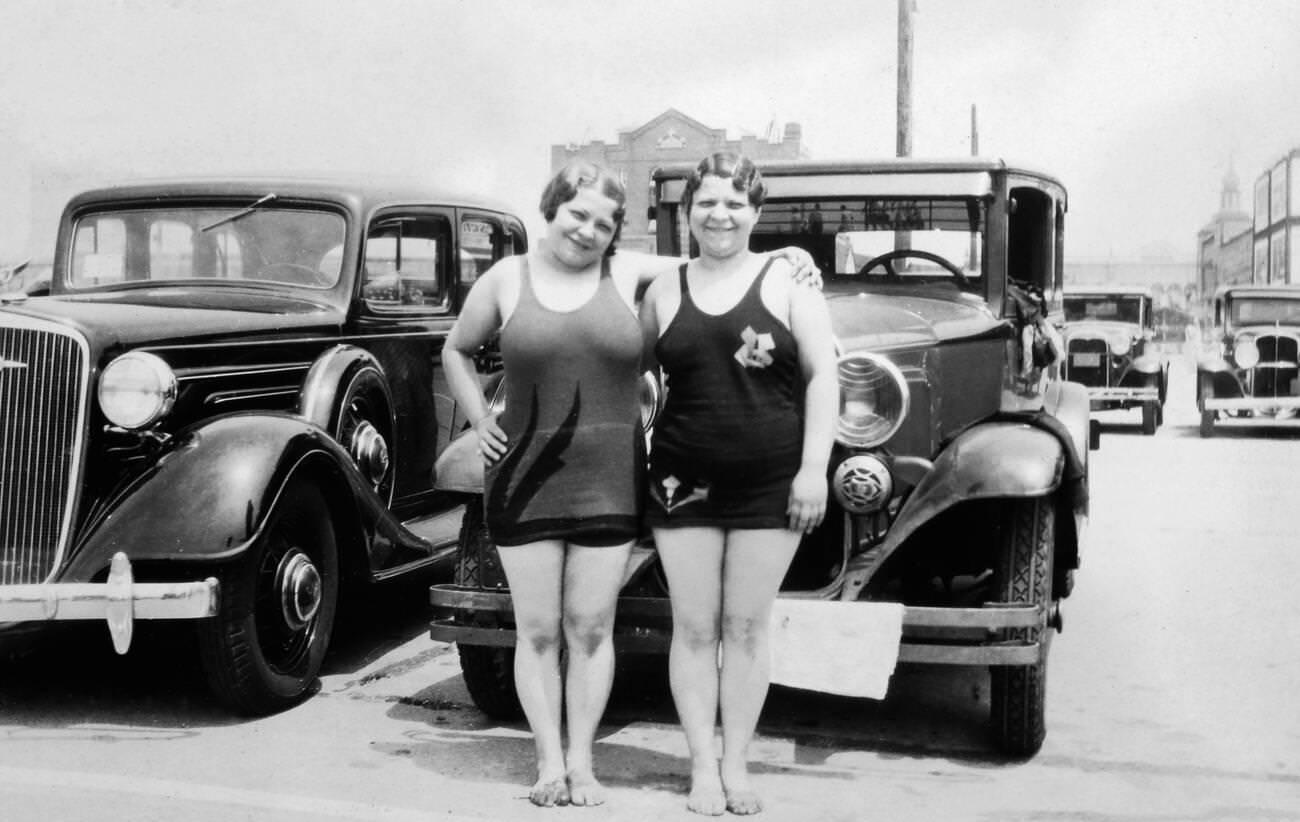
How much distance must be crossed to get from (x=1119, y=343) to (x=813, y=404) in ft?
46.6

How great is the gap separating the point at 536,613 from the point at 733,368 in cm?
80

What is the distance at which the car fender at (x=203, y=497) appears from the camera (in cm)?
402

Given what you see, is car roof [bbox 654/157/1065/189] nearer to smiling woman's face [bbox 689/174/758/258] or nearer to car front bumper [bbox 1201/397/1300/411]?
smiling woman's face [bbox 689/174/758/258]

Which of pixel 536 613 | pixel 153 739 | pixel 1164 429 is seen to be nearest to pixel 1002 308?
pixel 536 613

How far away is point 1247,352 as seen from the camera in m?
15.2

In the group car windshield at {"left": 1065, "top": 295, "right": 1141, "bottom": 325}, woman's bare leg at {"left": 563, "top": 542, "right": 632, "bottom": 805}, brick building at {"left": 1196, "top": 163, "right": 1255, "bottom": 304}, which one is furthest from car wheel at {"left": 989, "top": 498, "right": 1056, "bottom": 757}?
brick building at {"left": 1196, "top": 163, "right": 1255, "bottom": 304}

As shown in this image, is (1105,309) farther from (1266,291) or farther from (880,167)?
(880,167)

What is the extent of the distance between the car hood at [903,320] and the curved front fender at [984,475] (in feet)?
1.50

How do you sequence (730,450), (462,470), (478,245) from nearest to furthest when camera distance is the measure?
(730,450) → (462,470) → (478,245)

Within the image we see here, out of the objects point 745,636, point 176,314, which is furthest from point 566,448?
point 176,314

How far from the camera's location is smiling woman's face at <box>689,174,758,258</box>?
3363 mm

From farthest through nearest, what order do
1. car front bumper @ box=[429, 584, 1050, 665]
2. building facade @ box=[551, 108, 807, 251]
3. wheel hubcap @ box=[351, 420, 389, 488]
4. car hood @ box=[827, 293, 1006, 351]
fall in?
building facade @ box=[551, 108, 807, 251]
wheel hubcap @ box=[351, 420, 389, 488]
car hood @ box=[827, 293, 1006, 351]
car front bumper @ box=[429, 584, 1050, 665]

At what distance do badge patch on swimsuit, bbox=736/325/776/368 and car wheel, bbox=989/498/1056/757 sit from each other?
3.30 ft

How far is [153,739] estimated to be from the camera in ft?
13.5
